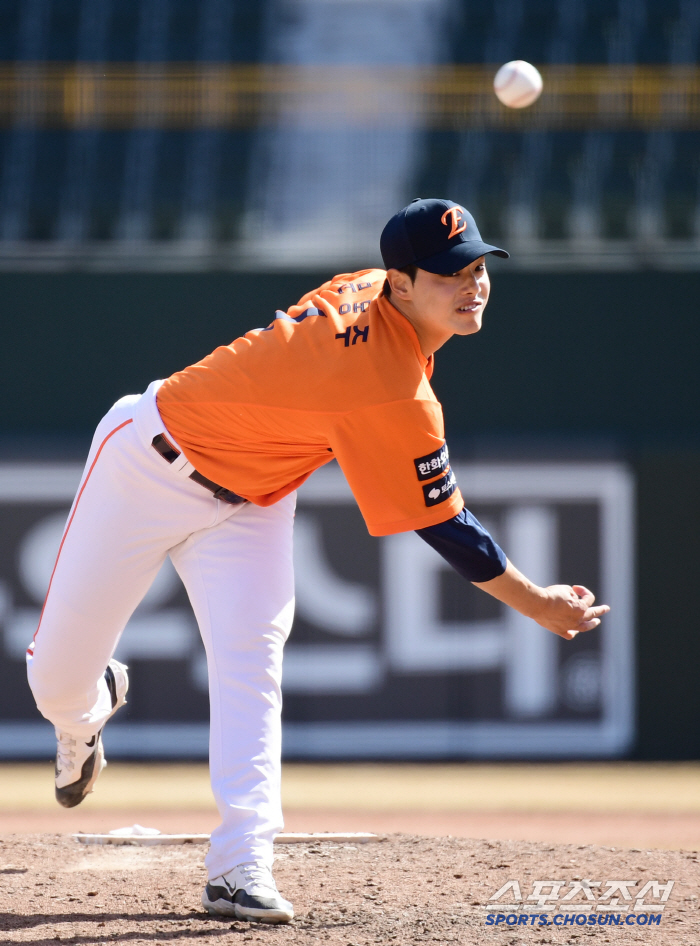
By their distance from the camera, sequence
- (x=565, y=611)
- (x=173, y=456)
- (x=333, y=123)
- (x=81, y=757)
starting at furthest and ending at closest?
(x=333, y=123)
(x=81, y=757)
(x=173, y=456)
(x=565, y=611)

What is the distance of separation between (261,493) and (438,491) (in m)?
0.51

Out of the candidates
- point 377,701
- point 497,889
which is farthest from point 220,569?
point 377,701

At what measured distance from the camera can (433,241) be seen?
8.48ft

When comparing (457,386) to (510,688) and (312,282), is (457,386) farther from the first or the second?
(510,688)

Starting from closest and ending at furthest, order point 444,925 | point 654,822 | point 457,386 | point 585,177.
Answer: point 444,925
point 654,822
point 457,386
point 585,177

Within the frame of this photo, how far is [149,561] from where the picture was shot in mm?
2875

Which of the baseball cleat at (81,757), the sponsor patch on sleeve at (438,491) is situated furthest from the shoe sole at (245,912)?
the sponsor patch on sleeve at (438,491)

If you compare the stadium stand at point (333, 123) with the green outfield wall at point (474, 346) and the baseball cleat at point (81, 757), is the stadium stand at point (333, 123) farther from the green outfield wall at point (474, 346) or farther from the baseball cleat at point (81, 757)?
the baseball cleat at point (81, 757)

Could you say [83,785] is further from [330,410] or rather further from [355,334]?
[355,334]

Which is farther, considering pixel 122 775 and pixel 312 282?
pixel 312 282

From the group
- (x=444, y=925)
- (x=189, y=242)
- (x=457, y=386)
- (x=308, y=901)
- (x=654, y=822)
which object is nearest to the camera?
(x=444, y=925)

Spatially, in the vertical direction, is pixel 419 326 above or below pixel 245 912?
above

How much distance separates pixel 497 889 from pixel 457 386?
4286mm

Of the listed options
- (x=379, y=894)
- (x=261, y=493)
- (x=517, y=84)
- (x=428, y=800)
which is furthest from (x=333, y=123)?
(x=379, y=894)
